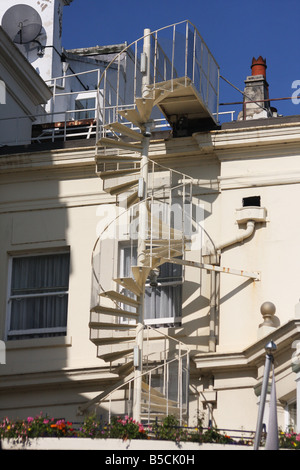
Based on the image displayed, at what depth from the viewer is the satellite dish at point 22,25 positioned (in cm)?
3127

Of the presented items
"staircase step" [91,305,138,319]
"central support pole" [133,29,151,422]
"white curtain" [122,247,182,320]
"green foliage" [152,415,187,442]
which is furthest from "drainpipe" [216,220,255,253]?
"green foliage" [152,415,187,442]

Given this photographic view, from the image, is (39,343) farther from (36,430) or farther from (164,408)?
(36,430)

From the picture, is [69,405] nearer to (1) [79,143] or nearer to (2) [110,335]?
(2) [110,335]

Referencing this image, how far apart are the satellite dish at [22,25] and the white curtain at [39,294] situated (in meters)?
8.82

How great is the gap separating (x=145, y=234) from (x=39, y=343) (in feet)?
8.81

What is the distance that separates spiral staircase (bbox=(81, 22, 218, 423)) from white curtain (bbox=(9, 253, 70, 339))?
914mm

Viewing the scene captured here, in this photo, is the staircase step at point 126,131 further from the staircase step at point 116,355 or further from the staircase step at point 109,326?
the staircase step at point 116,355

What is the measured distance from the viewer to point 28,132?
26422 millimetres

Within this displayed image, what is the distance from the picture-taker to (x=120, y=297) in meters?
22.0

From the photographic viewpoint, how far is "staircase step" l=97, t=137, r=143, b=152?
75.8ft

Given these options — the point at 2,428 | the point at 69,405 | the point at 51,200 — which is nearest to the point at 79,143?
the point at 51,200

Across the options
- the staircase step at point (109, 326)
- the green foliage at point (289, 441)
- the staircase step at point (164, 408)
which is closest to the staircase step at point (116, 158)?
the staircase step at point (109, 326)
